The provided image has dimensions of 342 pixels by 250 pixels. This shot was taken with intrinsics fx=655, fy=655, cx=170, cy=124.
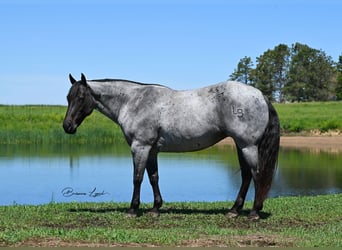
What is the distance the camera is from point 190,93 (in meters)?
9.61

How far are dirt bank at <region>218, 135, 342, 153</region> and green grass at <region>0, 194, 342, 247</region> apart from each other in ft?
84.2

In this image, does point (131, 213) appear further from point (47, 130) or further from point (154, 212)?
point (47, 130)

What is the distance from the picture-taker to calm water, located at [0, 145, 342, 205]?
16016 millimetres

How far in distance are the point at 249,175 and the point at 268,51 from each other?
77217mm

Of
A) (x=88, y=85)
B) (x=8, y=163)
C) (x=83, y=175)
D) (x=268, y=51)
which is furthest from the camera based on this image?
(x=268, y=51)

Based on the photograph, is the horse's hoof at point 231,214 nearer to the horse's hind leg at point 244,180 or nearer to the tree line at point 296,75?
the horse's hind leg at point 244,180

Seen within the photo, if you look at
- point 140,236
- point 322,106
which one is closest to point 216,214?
point 140,236

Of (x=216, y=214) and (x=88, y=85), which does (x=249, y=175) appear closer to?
(x=216, y=214)

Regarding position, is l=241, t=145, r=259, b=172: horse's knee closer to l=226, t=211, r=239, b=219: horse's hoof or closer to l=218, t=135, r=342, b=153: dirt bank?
l=226, t=211, r=239, b=219: horse's hoof

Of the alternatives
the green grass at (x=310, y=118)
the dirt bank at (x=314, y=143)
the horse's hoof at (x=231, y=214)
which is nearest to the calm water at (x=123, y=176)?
the horse's hoof at (x=231, y=214)

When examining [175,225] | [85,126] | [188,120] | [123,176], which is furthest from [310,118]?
[175,225]

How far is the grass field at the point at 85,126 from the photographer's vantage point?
3777cm

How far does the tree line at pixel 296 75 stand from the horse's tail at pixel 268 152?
2899 inches

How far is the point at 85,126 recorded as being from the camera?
43469 millimetres
